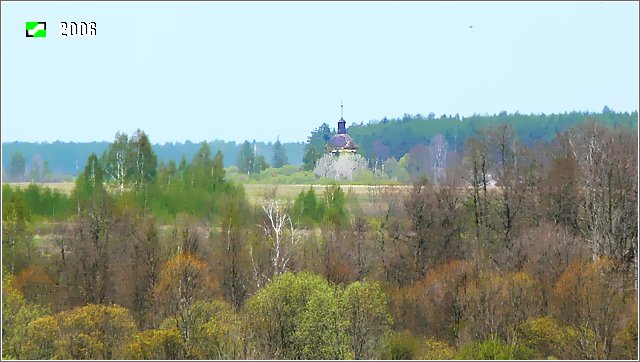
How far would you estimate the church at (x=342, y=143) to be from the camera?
35594mm

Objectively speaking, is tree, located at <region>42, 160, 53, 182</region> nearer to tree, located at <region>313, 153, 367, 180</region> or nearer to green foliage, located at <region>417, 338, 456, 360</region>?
tree, located at <region>313, 153, 367, 180</region>

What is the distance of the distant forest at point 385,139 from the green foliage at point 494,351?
14.9 m

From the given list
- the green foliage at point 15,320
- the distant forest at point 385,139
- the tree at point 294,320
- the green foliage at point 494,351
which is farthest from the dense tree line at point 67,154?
the green foliage at point 494,351

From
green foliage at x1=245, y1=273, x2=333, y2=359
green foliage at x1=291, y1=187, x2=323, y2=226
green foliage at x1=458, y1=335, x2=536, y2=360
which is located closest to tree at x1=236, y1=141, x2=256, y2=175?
green foliage at x1=291, y1=187, x2=323, y2=226

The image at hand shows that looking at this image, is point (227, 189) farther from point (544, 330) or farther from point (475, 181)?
point (544, 330)

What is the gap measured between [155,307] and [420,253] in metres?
10.6

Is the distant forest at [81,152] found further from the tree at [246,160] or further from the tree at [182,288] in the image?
the tree at [182,288]

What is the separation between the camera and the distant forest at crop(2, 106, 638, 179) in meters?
34.7

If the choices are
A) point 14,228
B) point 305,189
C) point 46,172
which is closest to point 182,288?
point 14,228

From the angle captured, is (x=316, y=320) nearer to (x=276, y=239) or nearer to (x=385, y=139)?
(x=276, y=239)

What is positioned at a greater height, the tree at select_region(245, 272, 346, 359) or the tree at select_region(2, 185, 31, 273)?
the tree at select_region(2, 185, 31, 273)

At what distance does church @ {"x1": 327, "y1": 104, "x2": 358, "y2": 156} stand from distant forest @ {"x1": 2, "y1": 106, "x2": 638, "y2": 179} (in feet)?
0.95

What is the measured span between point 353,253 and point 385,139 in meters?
6.34

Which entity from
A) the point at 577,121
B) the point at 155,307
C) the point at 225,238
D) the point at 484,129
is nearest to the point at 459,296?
the point at 155,307
